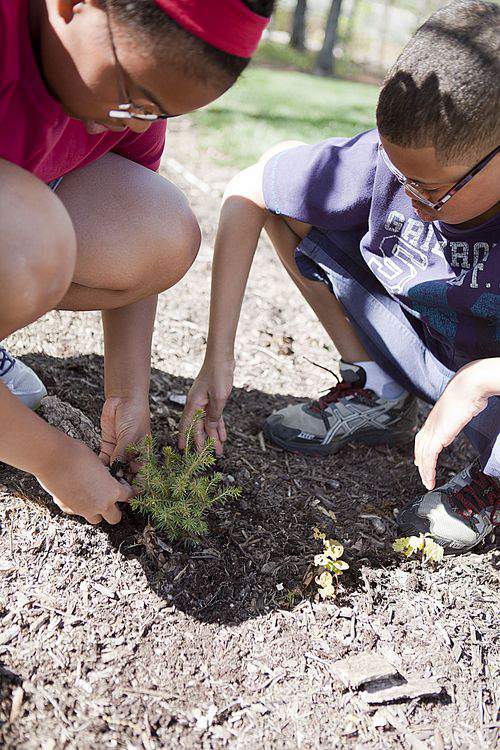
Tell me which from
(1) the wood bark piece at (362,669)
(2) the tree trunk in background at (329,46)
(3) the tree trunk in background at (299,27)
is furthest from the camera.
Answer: (3) the tree trunk in background at (299,27)

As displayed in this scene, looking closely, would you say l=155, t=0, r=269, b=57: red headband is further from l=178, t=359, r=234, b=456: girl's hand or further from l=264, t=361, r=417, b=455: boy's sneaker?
l=264, t=361, r=417, b=455: boy's sneaker

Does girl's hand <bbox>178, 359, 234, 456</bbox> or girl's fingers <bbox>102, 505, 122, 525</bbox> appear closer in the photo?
girl's fingers <bbox>102, 505, 122, 525</bbox>

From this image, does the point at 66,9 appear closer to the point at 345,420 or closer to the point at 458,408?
the point at 458,408

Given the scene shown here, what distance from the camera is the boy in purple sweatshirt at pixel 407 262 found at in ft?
6.32

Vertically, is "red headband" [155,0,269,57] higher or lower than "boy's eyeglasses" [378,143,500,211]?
higher

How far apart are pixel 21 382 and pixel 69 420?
22 centimetres

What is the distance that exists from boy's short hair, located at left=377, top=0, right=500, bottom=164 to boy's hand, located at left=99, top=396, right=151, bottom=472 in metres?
1.13

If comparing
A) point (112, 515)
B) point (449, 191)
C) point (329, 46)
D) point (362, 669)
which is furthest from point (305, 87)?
point (362, 669)

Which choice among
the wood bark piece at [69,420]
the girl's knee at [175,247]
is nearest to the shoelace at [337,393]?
the girl's knee at [175,247]

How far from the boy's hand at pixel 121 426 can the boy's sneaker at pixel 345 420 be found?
630mm

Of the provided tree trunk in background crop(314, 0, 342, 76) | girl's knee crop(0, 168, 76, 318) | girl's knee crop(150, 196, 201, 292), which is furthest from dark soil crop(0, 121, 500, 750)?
tree trunk in background crop(314, 0, 342, 76)

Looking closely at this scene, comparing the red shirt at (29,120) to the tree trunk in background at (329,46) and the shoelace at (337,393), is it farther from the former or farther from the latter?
the tree trunk in background at (329,46)

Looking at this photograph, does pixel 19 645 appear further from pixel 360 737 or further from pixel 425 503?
pixel 425 503

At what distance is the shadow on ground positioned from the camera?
81.7 inches
